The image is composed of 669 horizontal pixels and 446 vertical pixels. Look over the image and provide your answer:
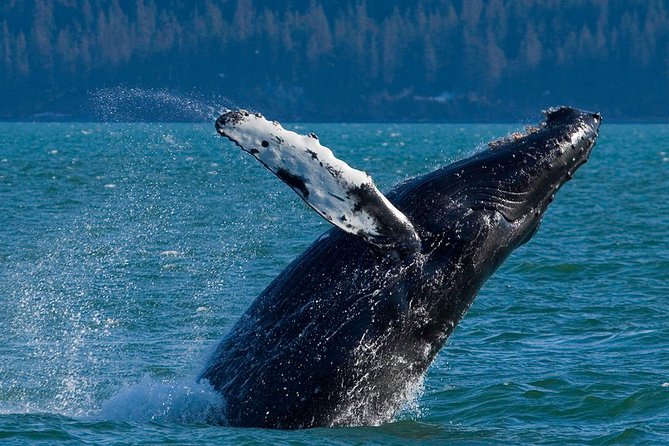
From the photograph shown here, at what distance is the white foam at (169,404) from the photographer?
982 cm

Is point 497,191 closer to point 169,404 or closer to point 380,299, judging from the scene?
point 380,299

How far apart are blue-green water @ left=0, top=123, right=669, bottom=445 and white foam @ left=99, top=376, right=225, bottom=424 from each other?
0.05 ft

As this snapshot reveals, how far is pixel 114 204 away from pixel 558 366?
2292 centimetres

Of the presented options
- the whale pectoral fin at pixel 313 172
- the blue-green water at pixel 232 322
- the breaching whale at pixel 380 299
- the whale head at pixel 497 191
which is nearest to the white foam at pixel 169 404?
the blue-green water at pixel 232 322

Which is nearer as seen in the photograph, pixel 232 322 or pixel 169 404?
pixel 169 404

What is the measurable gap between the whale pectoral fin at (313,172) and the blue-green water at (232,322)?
5.52ft

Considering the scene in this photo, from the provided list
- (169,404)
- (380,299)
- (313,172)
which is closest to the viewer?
(313,172)

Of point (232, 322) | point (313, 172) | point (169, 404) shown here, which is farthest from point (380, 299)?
point (232, 322)

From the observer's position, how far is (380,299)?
31.4 feet

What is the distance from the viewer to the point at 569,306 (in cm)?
1920

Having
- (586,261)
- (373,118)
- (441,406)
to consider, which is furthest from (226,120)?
(373,118)

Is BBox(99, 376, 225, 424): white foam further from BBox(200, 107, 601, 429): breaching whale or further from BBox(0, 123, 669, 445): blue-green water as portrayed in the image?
BBox(200, 107, 601, 429): breaching whale

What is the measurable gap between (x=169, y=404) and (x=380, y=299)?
1956 mm

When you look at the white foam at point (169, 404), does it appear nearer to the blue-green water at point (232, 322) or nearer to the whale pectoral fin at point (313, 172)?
the blue-green water at point (232, 322)
